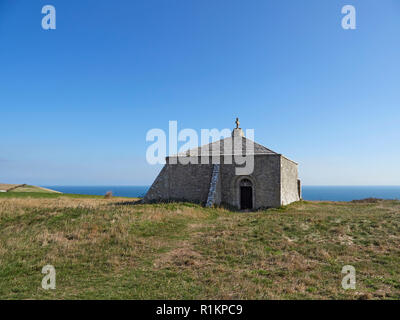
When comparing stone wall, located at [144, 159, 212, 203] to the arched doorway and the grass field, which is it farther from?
the grass field

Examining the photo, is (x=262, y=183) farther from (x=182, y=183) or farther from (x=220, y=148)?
(x=182, y=183)

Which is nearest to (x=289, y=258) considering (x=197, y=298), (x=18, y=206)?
(x=197, y=298)

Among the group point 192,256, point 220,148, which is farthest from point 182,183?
point 192,256

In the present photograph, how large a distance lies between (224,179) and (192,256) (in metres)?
13.8

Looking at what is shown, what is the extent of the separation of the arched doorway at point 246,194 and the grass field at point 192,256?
7465mm

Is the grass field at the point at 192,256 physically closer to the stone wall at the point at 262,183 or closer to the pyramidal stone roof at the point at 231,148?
the stone wall at the point at 262,183

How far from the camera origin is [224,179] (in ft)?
72.2

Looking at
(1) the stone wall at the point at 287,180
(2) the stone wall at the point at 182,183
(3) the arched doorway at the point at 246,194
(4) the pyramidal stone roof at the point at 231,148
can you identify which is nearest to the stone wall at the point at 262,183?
(3) the arched doorway at the point at 246,194

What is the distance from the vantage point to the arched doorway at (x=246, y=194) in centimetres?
2147

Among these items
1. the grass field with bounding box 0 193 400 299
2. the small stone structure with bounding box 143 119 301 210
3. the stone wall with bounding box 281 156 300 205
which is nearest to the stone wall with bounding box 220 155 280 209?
the small stone structure with bounding box 143 119 301 210

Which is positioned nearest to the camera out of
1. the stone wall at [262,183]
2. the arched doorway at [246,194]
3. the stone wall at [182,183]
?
the stone wall at [262,183]

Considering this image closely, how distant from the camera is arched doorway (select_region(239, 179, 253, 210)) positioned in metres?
21.5

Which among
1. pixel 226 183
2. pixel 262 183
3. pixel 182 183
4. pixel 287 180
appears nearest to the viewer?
pixel 262 183
